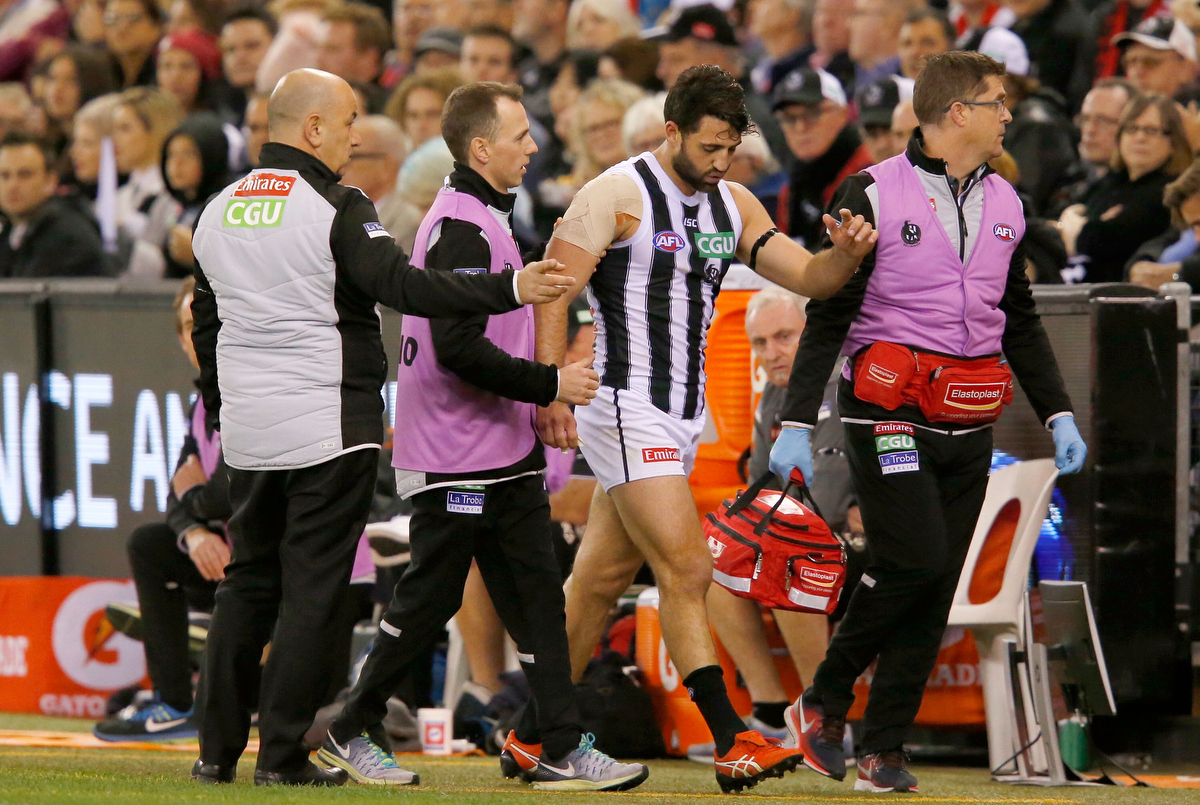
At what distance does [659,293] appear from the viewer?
18.9ft

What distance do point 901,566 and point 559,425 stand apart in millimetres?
1216

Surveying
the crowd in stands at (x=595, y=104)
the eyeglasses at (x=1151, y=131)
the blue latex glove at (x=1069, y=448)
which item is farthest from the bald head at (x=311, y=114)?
the eyeglasses at (x=1151, y=131)

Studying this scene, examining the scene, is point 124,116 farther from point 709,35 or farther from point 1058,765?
point 1058,765

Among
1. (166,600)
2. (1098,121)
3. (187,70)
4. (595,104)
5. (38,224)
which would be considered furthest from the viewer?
(187,70)

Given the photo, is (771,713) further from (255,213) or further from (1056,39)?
(1056,39)

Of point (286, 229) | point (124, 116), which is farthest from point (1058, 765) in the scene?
point (124, 116)

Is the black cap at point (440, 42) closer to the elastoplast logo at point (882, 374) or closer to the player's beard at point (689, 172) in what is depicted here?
the player's beard at point (689, 172)

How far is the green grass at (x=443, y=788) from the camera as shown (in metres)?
4.95

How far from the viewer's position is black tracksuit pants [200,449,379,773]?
17.8 ft

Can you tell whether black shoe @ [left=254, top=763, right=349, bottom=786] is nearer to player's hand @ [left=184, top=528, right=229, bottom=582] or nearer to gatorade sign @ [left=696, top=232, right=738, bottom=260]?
gatorade sign @ [left=696, top=232, right=738, bottom=260]

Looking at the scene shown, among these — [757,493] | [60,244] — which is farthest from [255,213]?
[60,244]

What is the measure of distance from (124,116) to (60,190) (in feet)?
2.79

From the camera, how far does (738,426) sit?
7.88m

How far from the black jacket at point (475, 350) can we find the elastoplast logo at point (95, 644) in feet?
12.5
